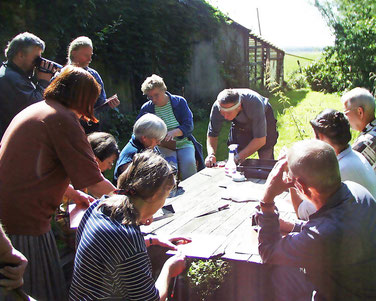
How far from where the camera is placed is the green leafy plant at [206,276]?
3.30 m

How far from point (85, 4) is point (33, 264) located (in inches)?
234

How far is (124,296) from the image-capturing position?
5.47 feet

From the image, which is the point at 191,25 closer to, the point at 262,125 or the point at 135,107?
the point at 135,107

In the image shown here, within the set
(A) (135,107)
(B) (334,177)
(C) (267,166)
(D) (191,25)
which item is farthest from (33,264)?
(D) (191,25)

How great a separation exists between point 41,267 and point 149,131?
1.54 metres

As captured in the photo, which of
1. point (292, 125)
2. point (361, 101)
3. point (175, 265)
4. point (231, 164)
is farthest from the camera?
point (292, 125)

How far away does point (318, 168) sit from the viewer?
178cm

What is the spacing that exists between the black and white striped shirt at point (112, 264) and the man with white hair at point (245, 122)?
2.46m

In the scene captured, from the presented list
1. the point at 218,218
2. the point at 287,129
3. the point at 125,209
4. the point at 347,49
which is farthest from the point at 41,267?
the point at 347,49

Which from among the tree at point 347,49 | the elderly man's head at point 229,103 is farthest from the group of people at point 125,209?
the tree at point 347,49

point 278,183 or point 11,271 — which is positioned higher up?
point 278,183

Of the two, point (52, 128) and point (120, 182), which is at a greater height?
point (52, 128)

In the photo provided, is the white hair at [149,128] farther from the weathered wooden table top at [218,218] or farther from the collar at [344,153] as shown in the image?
the collar at [344,153]

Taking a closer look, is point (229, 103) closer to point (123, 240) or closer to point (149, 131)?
point (149, 131)
